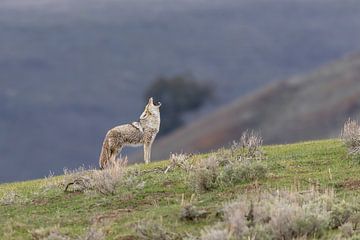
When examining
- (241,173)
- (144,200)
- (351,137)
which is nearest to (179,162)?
(241,173)

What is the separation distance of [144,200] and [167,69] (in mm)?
119631

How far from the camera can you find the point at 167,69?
442 ft

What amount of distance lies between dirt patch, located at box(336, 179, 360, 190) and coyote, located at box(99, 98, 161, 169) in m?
6.20

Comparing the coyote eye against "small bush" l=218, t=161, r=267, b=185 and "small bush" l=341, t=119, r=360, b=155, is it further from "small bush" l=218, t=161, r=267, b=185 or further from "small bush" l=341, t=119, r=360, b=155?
"small bush" l=218, t=161, r=267, b=185

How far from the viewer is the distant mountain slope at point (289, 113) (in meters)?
79.1

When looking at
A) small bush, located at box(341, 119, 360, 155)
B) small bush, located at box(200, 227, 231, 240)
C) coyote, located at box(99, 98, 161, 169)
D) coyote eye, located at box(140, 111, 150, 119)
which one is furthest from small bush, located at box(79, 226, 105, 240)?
coyote eye, located at box(140, 111, 150, 119)

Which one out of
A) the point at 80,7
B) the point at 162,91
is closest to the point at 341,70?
the point at 162,91

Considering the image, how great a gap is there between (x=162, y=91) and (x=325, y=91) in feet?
65.1

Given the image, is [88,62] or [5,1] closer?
[88,62]

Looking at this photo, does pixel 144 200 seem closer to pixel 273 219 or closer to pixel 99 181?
pixel 99 181

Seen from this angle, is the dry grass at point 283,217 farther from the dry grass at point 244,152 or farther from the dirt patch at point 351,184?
the dry grass at point 244,152

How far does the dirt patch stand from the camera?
15.0 metres

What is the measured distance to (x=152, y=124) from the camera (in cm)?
2139

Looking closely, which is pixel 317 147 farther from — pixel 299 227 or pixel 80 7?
pixel 80 7
